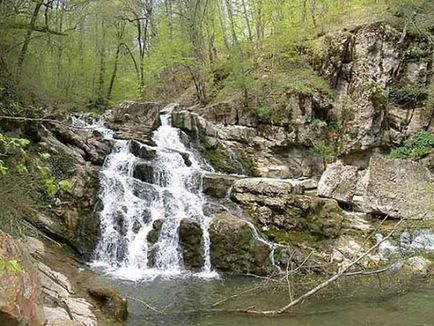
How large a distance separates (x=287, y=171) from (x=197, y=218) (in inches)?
225

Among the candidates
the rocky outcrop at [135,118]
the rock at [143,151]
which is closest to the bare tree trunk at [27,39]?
the rock at [143,151]

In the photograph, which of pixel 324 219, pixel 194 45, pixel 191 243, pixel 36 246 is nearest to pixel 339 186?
pixel 324 219

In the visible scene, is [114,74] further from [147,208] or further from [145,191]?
[147,208]

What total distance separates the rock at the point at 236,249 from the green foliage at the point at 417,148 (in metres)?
8.00

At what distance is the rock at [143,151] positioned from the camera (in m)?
14.2

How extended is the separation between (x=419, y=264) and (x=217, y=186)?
5.51 metres

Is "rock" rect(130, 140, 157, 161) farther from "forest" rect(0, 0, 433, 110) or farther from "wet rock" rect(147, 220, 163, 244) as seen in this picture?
"forest" rect(0, 0, 433, 110)

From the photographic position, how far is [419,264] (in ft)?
34.0

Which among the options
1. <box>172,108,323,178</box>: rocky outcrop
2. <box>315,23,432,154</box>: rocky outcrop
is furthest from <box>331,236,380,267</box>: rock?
<box>315,23,432,154</box>: rocky outcrop

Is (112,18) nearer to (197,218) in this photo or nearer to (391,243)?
(197,218)

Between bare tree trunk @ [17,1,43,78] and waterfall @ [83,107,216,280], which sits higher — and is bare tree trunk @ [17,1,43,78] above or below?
above

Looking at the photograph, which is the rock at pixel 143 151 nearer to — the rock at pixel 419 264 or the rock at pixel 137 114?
the rock at pixel 137 114

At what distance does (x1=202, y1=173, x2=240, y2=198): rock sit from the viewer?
42.4 ft

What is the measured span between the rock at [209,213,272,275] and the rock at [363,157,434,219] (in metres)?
3.69
